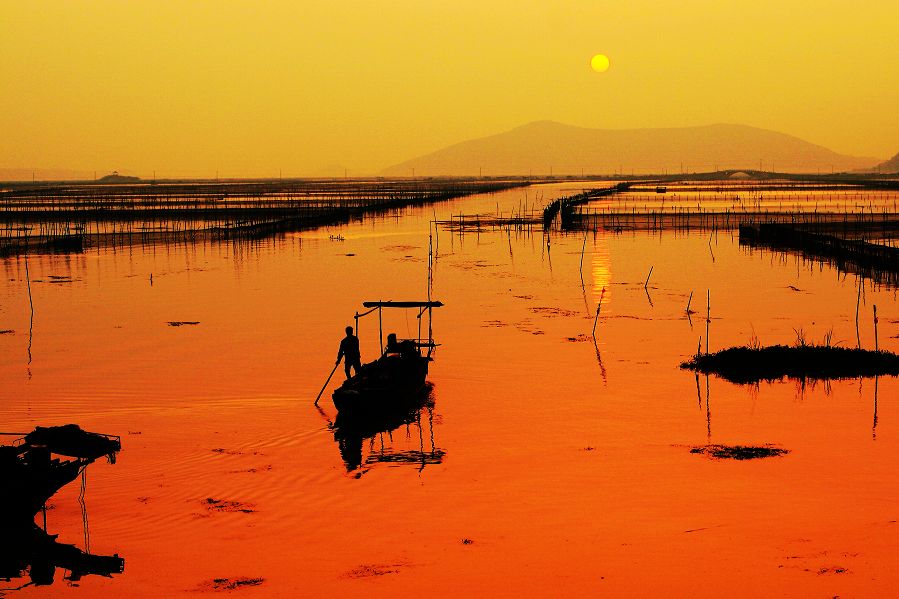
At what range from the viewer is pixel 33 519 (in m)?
12.8

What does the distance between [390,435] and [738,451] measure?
5812mm

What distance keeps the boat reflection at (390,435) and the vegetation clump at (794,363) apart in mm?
6561

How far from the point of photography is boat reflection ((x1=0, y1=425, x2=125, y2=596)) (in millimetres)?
11781

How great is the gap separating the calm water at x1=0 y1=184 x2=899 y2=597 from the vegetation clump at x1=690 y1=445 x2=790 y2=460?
283 millimetres

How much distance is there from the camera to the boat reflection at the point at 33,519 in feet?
38.7

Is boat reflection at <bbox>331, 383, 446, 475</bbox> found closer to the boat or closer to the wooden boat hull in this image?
the wooden boat hull

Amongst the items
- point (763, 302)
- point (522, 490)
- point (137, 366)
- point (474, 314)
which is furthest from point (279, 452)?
point (763, 302)

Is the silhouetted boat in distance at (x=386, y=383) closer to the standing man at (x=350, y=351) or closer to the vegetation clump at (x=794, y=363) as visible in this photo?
the standing man at (x=350, y=351)

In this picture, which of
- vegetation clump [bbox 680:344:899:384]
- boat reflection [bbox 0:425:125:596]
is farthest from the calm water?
vegetation clump [bbox 680:344:899:384]

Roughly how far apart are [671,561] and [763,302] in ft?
76.8

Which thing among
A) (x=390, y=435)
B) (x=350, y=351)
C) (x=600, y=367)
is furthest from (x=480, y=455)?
(x=600, y=367)

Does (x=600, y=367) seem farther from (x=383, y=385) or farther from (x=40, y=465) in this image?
(x=40, y=465)

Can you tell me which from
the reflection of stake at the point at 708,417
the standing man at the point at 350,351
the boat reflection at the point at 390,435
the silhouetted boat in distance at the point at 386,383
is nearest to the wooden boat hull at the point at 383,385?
the silhouetted boat in distance at the point at 386,383

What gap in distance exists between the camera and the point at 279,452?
52.9 ft
